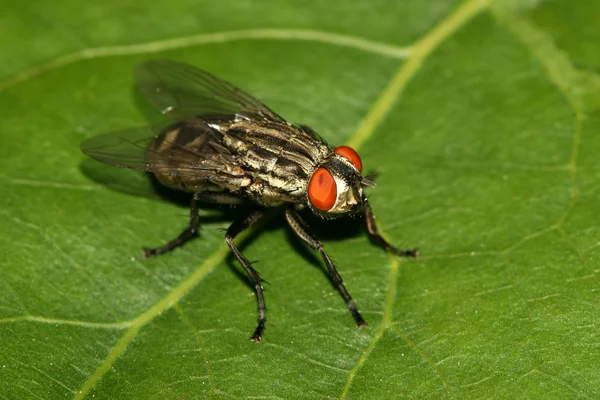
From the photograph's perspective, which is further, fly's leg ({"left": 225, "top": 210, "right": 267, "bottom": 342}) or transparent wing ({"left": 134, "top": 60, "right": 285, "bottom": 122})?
transparent wing ({"left": 134, "top": 60, "right": 285, "bottom": 122})

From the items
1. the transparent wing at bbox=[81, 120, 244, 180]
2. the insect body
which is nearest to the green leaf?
the insect body

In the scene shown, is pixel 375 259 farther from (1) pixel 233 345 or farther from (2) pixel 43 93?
(2) pixel 43 93

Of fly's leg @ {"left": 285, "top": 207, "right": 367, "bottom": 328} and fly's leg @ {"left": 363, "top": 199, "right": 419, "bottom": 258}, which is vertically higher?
fly's leg @ {"left": 363, "top": 199, "right": 419, "bottom": 258}

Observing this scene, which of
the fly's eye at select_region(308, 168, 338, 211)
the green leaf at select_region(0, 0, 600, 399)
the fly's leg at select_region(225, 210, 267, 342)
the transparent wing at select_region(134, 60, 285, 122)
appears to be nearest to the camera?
the green leaf at select_region(0, 0, 600, 399)

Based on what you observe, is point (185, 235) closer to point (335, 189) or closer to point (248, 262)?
point (248, 262)

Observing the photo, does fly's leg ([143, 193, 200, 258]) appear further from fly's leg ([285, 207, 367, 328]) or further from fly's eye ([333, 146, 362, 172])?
fly's eye ([333, 146, 362, 172])

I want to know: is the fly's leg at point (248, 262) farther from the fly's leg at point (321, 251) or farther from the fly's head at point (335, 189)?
the fly's head at point (335, 189)
